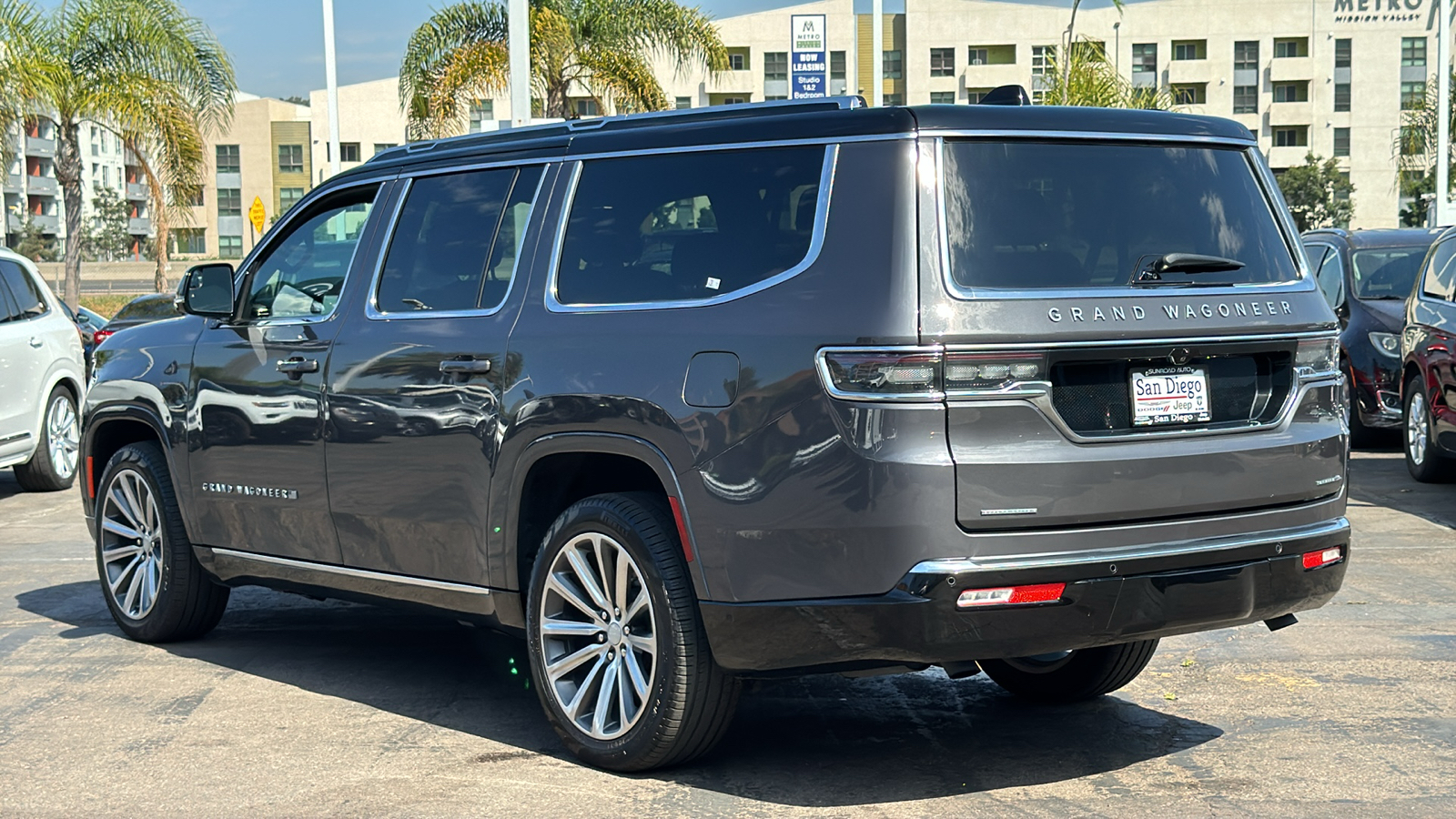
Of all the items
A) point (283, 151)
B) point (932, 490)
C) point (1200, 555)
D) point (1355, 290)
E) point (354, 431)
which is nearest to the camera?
point (932, 490)

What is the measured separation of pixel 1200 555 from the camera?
182 inches

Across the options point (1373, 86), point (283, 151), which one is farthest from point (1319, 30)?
point (283, 151)

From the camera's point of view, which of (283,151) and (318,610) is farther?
(283,151)

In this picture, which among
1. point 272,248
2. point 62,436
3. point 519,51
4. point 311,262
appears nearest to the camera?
point 311,262

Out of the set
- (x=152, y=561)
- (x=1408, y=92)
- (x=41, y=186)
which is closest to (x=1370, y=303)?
(x=152, y=561)

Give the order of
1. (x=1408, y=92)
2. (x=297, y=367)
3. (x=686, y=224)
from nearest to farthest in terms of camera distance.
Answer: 1. (x=686, y=224)
2. (x=297, y=367)
3. (x=1408, y=92)

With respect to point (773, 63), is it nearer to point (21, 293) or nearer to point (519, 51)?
point (519, 51)

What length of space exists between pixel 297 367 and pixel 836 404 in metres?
2.64

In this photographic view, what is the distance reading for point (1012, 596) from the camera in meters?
4.40

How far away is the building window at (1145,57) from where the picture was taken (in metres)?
95.2

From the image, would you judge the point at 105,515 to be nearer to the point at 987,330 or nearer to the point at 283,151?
the point at 987,330

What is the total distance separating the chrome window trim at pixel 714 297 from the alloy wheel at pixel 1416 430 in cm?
831

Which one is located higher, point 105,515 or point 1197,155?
point 1197,155

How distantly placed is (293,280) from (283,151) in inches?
4164
